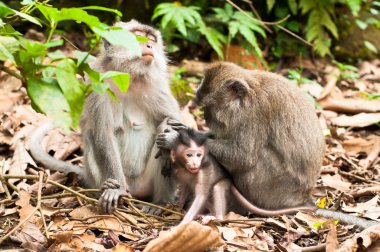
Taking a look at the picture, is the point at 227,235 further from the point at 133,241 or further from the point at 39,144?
the point at 39,144

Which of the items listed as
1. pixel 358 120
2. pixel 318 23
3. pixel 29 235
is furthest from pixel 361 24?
pixel 29 235

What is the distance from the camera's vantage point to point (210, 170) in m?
5.64

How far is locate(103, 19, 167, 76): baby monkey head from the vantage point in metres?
5.73

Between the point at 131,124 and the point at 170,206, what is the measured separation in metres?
0.91

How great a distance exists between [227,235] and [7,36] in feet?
7.68

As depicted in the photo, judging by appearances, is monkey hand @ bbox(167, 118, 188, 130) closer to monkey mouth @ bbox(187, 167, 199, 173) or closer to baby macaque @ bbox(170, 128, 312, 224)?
baby macaque @ bbox(170, 128, 312, 224)

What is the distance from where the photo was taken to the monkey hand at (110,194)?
217 inches

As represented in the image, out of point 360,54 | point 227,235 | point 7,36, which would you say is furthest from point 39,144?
point 360,54

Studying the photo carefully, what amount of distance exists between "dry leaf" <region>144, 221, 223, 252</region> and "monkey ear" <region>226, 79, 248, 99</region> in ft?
5.97

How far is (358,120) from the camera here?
826 centimetres

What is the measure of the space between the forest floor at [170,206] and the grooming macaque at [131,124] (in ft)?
0.77

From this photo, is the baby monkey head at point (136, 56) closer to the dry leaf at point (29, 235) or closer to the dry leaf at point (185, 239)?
the dry leaf at point (29, 235)

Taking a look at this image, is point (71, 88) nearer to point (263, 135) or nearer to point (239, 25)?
point (263, 135)

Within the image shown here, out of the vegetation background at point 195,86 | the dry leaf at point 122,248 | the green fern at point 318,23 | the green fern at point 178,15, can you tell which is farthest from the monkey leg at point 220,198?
the green fern at point 318,23
